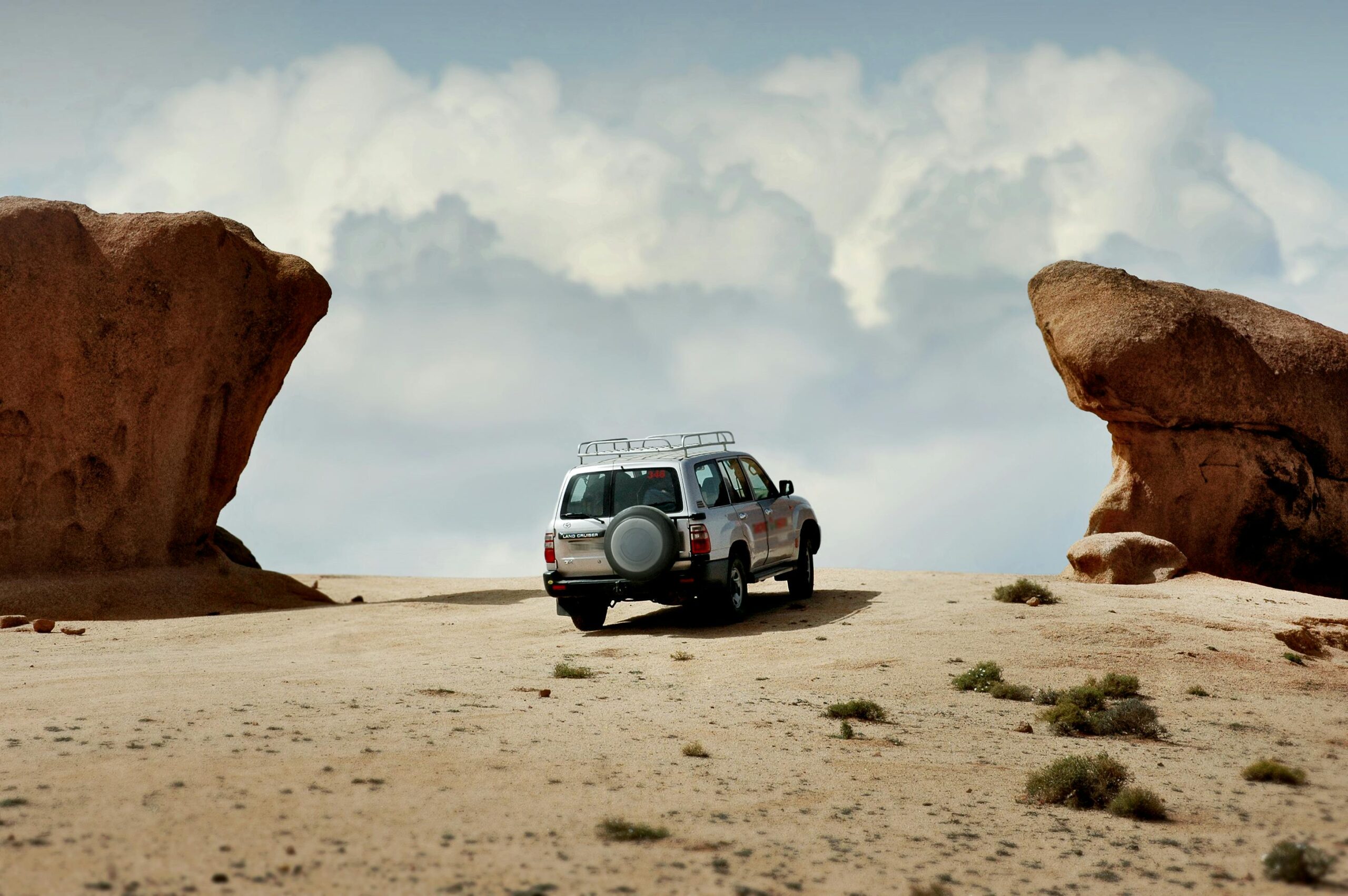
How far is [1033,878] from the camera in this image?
5.83 metres

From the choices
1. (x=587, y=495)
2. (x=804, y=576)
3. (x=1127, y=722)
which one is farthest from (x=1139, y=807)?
(x=804, y=576)

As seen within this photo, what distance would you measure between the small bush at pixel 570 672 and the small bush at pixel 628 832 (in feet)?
16.7

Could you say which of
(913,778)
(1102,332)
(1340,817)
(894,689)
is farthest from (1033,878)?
(1102,332)

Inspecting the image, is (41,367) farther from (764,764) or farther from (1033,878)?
(1033,878)

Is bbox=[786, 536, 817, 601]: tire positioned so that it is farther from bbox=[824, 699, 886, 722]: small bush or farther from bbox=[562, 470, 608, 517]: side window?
bbox=[824, 699, 886, 722]: small bush

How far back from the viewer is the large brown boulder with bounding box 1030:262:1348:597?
2009 cm

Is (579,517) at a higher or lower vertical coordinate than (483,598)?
higher

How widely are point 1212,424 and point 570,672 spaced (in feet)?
47.1

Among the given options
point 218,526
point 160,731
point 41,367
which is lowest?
point 160,731

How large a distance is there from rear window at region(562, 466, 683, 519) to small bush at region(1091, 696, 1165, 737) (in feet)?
20.3

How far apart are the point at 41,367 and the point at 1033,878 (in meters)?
19.0

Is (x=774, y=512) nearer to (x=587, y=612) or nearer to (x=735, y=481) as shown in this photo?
(x=735, y=481)

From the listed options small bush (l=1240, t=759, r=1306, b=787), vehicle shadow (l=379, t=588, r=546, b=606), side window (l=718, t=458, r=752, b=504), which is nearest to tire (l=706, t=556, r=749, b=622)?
side window (l=718, t=458, r=752, b=504)

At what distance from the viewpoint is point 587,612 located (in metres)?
15.2
